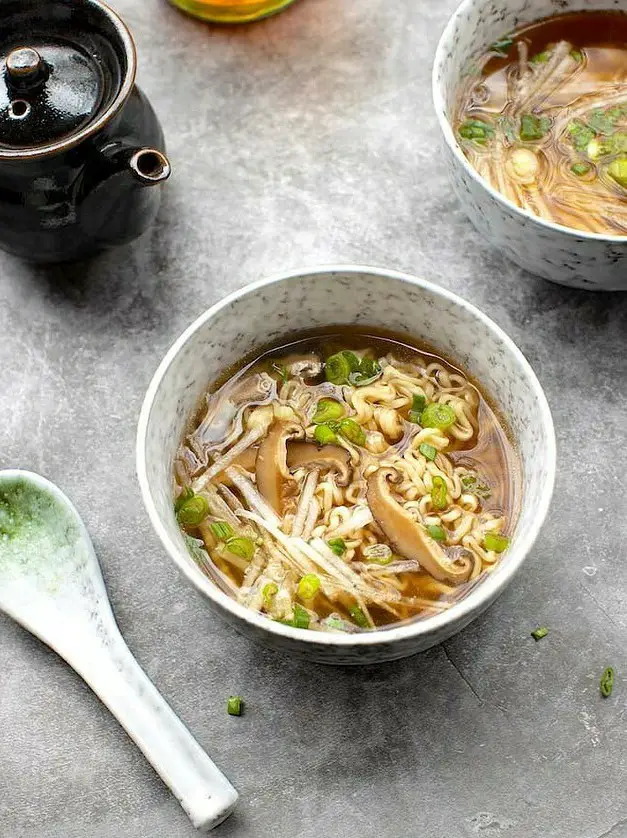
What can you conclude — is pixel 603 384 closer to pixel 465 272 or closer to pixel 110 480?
pixel 465 272

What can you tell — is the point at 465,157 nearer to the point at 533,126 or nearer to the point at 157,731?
the point at 533,126

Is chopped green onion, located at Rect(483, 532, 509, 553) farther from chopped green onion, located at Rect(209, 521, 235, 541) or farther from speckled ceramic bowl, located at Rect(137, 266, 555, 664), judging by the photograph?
chopped green onion, located at Rect(209, 521, 235, 541)

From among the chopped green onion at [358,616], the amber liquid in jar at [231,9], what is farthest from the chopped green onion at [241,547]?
the amber liquid in jar at [231,9]

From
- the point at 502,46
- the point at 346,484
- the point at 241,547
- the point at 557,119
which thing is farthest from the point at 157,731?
the point at 502,46

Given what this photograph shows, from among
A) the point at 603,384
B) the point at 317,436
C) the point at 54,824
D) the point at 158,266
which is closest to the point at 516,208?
the point at 603,384

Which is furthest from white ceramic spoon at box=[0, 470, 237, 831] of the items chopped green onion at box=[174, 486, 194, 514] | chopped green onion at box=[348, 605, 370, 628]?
chopped green onion at box=[348, 605, 370, 628]
